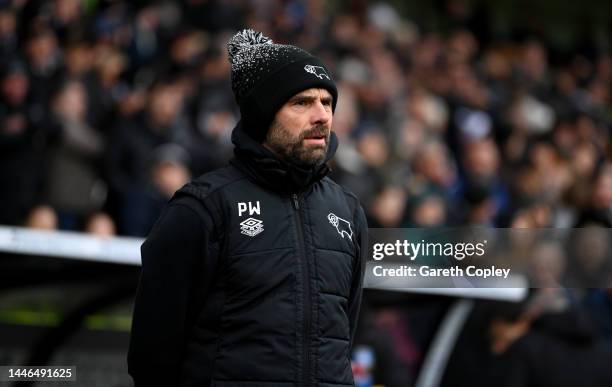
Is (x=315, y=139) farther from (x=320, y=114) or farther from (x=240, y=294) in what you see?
(x=240, y=294)

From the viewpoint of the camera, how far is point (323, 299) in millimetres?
3244

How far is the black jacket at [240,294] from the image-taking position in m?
3.16

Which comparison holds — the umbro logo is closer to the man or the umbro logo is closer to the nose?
the man

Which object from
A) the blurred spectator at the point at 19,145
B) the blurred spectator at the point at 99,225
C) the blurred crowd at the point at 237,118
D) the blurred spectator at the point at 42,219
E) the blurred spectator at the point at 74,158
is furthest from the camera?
the blurred crowd at the point at 237,118

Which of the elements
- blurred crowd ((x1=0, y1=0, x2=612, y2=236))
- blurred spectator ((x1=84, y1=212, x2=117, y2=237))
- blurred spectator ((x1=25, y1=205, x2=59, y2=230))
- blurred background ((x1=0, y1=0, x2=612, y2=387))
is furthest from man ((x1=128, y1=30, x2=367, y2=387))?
A: blurred crowd ((x1=0, y1=0, x2=612, y2=236))

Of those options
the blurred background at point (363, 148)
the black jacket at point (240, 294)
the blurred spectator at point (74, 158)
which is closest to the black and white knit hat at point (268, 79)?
the black jacket at point (240, 294)

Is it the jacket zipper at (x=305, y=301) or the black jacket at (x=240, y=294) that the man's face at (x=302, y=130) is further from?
the jacket zipper at (x=305, y=301)

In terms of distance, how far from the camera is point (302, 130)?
3324 mm

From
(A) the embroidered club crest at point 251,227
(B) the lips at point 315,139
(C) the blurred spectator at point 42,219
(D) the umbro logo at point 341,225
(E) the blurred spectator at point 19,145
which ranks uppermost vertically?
(E) the blurred spectator at point 19,145

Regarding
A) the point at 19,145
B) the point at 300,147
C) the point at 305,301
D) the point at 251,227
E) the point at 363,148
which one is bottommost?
the point at 305,301

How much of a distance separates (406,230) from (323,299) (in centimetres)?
170

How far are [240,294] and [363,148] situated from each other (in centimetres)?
778

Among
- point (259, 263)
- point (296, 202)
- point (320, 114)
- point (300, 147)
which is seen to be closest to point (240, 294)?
point (259, 263)

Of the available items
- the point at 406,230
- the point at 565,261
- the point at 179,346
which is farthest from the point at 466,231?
the point at 179,346
